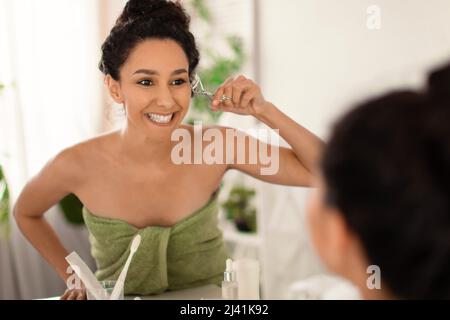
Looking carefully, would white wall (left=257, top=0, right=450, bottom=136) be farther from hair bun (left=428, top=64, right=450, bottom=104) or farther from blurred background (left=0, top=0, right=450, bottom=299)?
hair bun (left=428, top=64, right=450, bottom=104)

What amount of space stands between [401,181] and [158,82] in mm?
702

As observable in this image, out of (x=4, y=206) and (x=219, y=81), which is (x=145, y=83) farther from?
(x=219, y=81)

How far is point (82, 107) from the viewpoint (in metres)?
2.14

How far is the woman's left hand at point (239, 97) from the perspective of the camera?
1.06 m

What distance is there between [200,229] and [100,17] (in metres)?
1.25

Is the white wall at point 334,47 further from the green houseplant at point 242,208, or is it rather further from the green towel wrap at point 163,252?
the green towel wrap at point 163,252

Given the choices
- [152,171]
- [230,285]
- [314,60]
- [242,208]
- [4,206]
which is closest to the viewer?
[230,285]

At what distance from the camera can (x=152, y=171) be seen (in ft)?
3.94

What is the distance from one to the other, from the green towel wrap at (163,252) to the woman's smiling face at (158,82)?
0.66 ft

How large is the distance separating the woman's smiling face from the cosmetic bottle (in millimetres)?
320

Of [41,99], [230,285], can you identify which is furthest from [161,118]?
[41,99]

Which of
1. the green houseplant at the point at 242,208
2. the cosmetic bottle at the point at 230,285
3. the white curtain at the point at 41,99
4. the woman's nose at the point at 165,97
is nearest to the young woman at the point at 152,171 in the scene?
the woman's nose at the point at 165,97

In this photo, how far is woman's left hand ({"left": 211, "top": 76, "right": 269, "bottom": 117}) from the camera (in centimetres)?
106

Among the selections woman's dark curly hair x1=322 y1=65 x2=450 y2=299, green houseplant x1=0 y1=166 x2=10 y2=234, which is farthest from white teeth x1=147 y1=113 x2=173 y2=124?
green houseplant x1=0 y1=166 x2=10 y2=234
